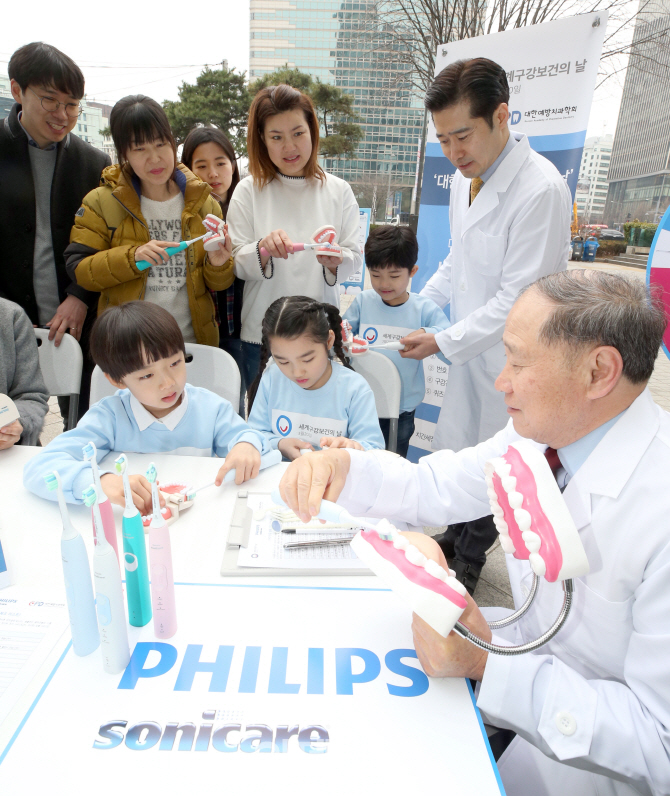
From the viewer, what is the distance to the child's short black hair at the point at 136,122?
191 centimetres

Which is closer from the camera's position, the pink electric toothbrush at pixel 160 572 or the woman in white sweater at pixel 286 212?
the pink electric toothbrush at pixel 160 572

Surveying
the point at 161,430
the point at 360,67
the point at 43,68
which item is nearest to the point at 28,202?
the point at 43,68

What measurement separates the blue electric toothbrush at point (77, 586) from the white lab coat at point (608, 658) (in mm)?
611

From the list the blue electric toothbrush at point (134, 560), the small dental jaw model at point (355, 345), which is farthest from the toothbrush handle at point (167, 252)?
the blue electric toothbrush at point (134, 560)

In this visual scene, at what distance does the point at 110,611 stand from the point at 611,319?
0.87m

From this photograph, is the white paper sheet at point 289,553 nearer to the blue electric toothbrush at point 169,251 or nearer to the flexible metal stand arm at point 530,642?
the flexible metal stand arm at point 530,642

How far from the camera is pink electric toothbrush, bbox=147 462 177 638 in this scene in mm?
781

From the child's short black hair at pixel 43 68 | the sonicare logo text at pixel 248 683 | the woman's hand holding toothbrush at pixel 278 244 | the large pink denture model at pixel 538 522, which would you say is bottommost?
the sonicare logo text at pixel 248 683

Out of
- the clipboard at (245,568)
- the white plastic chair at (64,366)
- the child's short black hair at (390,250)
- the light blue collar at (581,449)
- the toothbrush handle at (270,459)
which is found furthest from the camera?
the child's short black hair at (390,250)

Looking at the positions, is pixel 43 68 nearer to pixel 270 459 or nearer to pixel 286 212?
pixel 286 212

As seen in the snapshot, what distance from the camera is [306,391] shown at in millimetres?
1896

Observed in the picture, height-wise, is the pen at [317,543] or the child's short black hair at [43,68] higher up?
the child's short black hair at [43,68]

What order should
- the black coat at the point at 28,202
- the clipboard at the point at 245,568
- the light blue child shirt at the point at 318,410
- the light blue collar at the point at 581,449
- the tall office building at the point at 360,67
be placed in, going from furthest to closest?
the tall office building at the point at 360,67
the black coat at the point at 28,202
the light blue child shirt at the point at 318,410
the clipboard at the point at 245,568
the light blue collar at the point at 581,449

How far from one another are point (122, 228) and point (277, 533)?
159 cm
